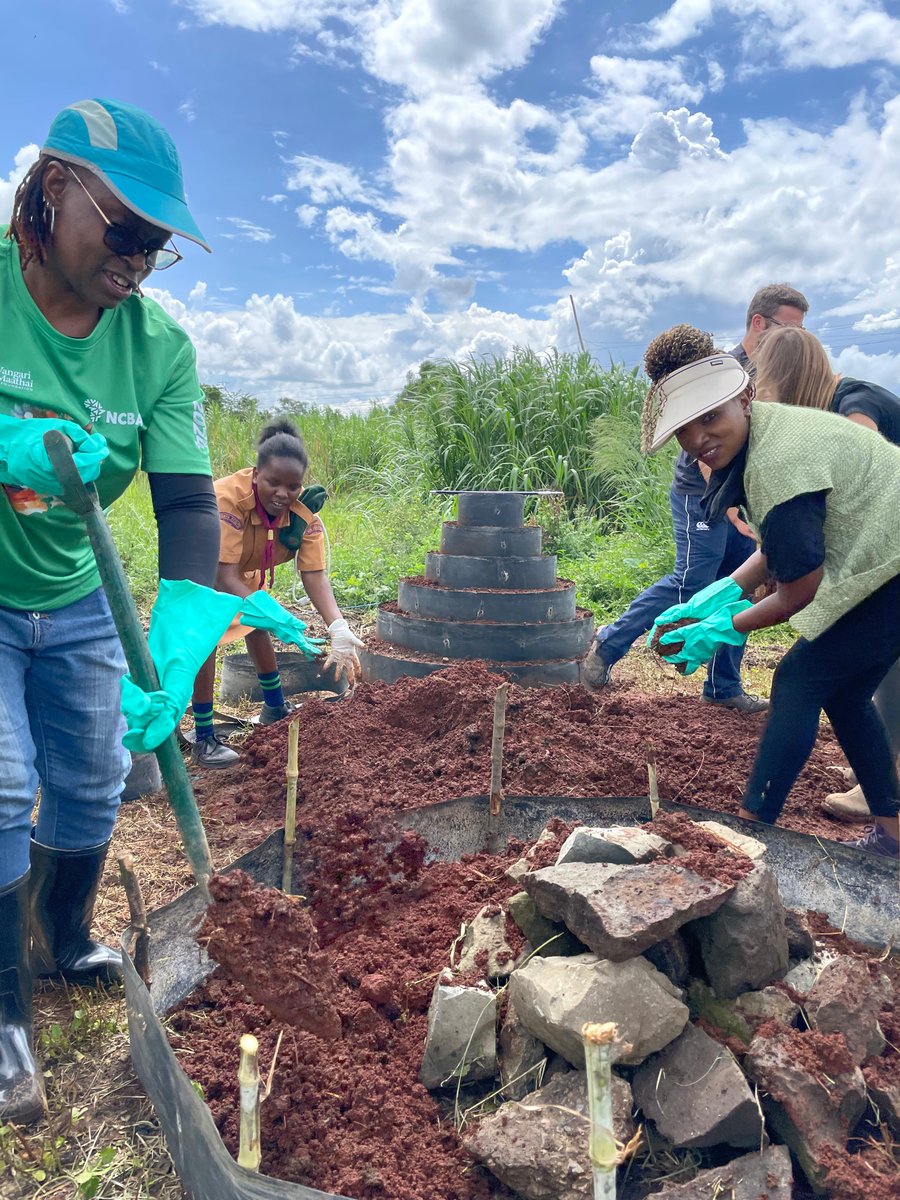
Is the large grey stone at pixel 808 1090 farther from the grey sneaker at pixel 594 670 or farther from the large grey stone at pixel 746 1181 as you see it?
the grey sneaker at pixel 594 670

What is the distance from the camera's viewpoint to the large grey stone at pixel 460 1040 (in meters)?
1.61

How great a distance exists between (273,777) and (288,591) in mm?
3744

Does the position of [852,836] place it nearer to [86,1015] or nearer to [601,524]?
[86,1015]

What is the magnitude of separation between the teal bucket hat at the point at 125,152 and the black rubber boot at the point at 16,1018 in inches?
54.8

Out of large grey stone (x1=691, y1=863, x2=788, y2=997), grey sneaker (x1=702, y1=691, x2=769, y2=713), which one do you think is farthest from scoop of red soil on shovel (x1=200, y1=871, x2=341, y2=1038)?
grey sneaker (x1=702, y1=691, x2=769, y2=713)

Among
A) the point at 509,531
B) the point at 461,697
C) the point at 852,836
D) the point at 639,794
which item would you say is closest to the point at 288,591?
the point at 509,531

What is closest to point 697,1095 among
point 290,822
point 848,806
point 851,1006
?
point 851,1006

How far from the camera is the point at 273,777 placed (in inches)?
128

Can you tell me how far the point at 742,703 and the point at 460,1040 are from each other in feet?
9.51

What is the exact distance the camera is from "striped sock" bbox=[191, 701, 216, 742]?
3643 mm

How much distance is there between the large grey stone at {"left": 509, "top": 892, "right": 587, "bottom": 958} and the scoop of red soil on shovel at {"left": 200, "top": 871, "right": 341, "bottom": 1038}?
0.41 m

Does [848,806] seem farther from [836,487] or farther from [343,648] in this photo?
[343,648]

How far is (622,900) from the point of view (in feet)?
5.24

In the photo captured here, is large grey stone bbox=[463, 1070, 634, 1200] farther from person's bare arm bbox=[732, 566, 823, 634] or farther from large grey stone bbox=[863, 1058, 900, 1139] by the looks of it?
person's bare arm bbox=[732, 566, 823, 634]
